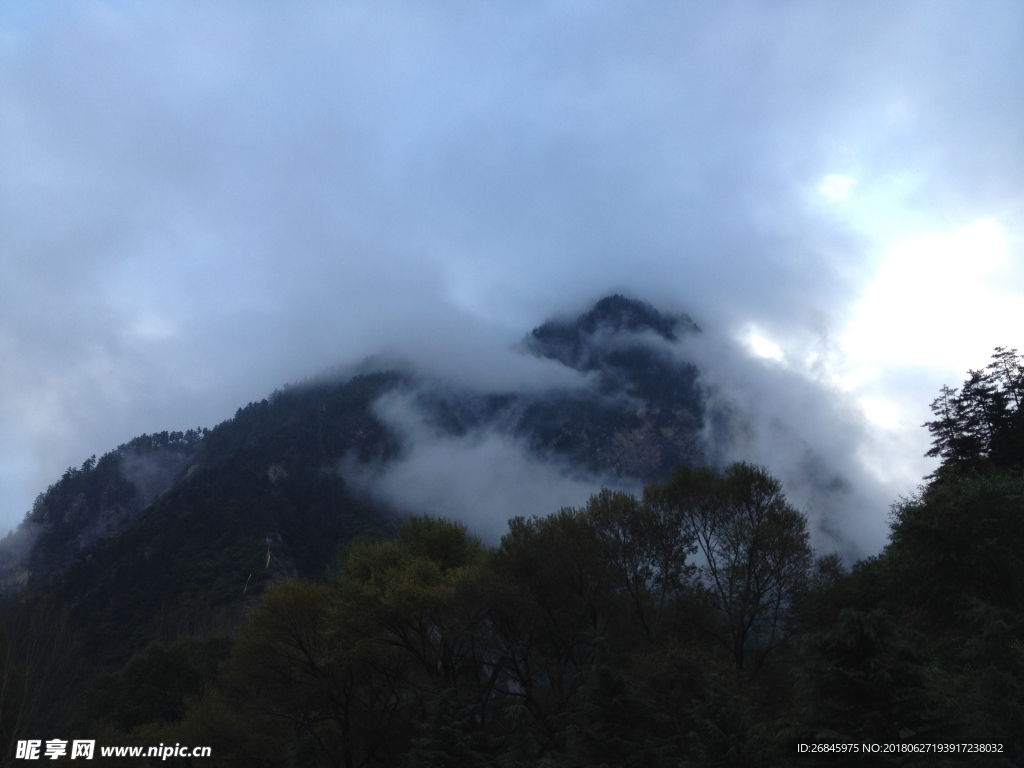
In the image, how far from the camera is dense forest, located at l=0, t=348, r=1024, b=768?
1695 cm

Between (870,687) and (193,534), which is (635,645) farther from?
(193,534)

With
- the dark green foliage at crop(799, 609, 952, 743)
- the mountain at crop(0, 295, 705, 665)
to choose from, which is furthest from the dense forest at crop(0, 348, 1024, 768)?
the mountain at crop(0, 295, 705, 665)

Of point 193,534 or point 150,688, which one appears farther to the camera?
point 193,534

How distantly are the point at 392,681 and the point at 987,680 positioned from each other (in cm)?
3364

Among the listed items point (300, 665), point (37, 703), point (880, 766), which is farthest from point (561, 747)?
point (37, 703)

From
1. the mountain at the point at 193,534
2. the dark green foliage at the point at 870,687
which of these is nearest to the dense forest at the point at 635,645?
the dark green foliage at the point at 870,687

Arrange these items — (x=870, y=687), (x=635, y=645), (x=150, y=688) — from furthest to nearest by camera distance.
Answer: (x=150, y=688)
(x=635, y=645)
(x=870, y=687)

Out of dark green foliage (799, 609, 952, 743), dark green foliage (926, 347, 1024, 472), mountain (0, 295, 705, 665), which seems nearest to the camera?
dark green foliage (799, 609, 952, 743)

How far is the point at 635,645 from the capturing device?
3522 cm

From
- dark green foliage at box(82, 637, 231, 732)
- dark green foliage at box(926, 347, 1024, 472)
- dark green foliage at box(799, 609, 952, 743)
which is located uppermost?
dark green foliage at box(926, 347, 1024, 472)

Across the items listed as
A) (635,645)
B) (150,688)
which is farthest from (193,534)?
(635,645)

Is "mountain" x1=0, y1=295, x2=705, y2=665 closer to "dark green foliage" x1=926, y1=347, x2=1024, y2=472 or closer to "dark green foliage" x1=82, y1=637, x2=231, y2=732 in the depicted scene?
"dark green foliage" x1=82, y1=637, x2=231, y2=732

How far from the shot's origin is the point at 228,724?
36.5m

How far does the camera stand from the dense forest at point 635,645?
17.0 m
